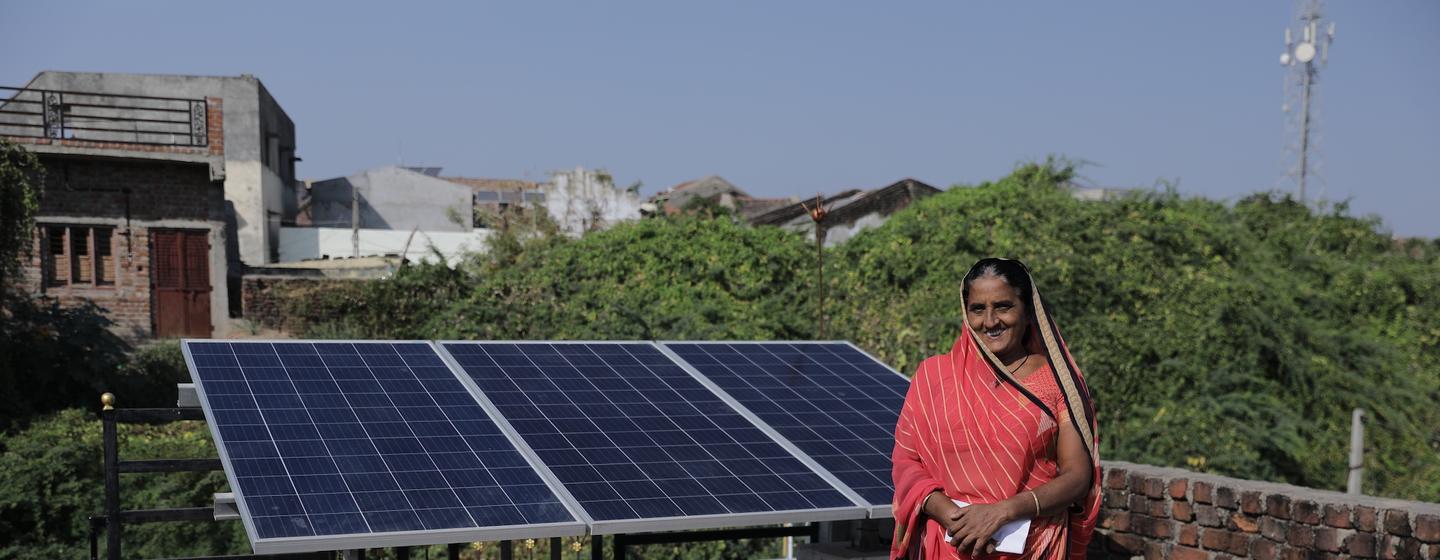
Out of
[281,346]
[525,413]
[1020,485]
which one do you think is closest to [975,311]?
[1020,485]

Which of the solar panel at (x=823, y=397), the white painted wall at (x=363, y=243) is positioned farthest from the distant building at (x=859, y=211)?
the solar panel at (x=823, y=397)

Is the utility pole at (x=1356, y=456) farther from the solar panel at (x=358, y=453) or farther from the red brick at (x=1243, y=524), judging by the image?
the solar panel at (x=358, y=453)

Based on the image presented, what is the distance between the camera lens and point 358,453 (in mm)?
4938

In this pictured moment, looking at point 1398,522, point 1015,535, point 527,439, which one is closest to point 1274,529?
point 1398,522

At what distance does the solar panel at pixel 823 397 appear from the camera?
5.68 meters

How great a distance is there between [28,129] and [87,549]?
1492cm

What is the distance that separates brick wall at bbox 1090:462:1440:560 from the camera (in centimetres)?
538

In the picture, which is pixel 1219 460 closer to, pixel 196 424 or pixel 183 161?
pixel 196 424

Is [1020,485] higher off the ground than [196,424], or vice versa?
[1020,485]

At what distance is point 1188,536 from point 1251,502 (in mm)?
463

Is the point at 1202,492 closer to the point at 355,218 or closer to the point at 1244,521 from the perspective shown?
the point at 1244,521

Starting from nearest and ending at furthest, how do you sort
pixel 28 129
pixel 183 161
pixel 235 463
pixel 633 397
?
pixel 235 463 < pixel 633 397 < pixel 183 161 < pixel 28 129

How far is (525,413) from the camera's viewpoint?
5.79 m

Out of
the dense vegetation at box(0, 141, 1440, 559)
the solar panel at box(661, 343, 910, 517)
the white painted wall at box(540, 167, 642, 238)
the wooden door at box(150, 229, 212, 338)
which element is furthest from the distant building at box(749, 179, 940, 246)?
the solar panel at box(661, 343, 910, 517)
